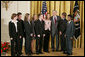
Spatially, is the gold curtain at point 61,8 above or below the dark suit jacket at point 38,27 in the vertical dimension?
above

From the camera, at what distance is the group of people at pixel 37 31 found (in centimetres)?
625

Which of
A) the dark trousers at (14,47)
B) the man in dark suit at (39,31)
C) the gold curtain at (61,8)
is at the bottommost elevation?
the dark trousers at (14,47)

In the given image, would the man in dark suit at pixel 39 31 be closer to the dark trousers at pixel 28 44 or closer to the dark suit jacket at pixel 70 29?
the dark trousers at pixel 28 44

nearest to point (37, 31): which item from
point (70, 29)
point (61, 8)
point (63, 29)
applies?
point (63, 29)

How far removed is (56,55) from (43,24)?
1.18 metres

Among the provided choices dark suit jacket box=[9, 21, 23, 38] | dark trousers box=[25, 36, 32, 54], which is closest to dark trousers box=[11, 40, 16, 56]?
dark suit jacket box=[9, 21, 23, 38]

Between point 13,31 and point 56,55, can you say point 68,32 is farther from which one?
point 13,31

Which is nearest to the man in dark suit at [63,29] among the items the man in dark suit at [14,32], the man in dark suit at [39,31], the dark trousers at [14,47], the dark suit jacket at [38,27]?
the man in dark suit at [39,31]

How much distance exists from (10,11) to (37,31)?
2.36 metres

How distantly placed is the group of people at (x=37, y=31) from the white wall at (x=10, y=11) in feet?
5.44

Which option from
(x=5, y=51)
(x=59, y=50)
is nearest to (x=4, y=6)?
(x=5, y=51)

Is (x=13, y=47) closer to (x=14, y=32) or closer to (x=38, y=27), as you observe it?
(x=14, y=32)

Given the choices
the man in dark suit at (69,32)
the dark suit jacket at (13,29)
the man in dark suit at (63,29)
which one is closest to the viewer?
the dark suit jacket at (13,29)

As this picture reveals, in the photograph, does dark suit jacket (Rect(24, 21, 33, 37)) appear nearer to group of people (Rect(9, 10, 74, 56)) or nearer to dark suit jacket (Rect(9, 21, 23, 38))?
group of people (Rect(9, 10, 74, 56))
